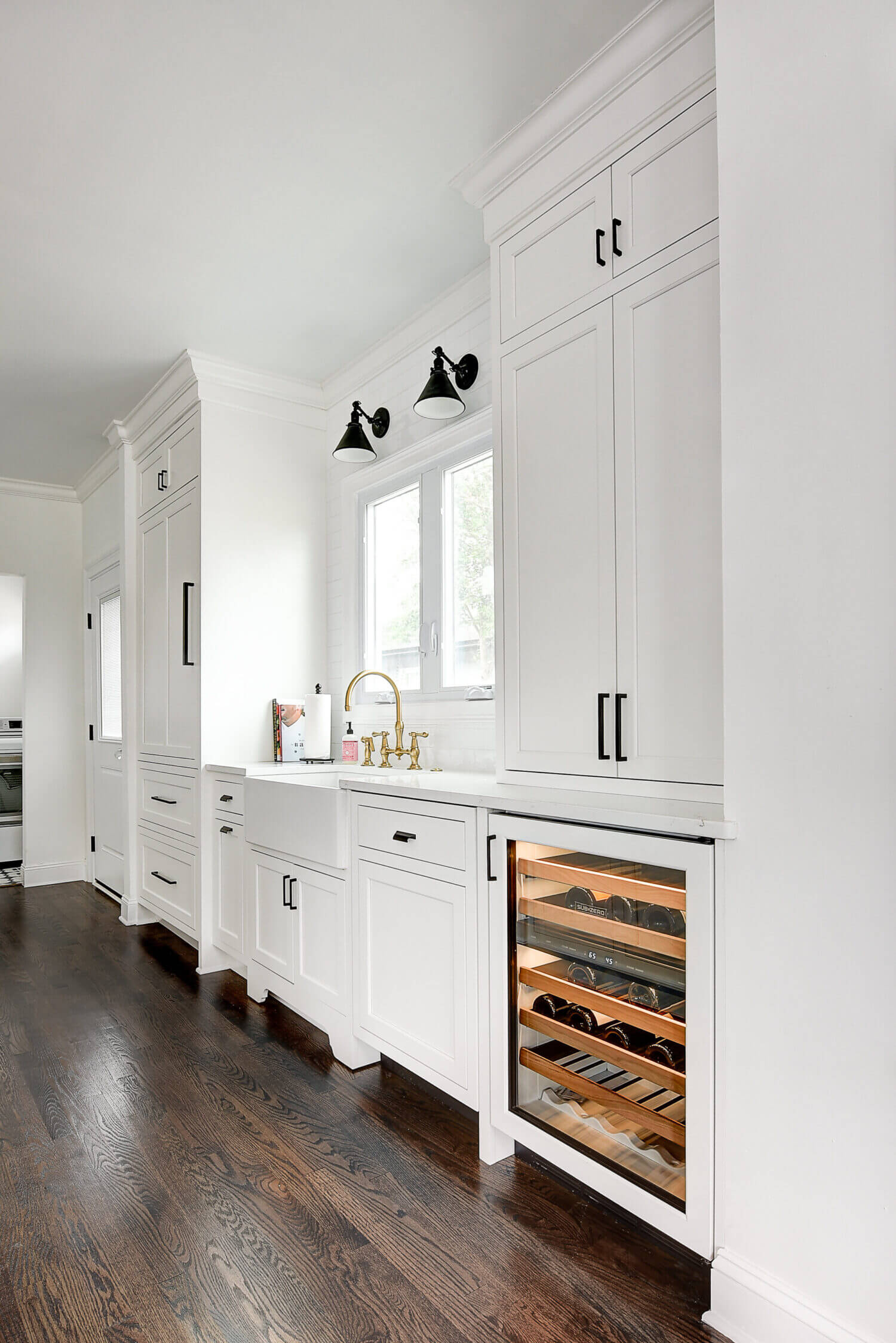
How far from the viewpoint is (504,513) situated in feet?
7.77

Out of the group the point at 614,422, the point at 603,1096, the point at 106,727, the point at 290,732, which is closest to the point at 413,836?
the point at 603,1096

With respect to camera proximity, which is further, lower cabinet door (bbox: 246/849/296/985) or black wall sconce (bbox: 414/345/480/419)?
lower cabinet door (bbox: 246/849/296/985)

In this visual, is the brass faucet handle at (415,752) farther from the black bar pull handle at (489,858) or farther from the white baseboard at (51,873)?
the white baseboard at (51,873)

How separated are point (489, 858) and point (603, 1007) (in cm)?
43

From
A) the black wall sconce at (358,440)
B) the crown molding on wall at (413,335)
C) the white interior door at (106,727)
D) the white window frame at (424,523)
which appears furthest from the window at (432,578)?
the white interior door at (106,727)

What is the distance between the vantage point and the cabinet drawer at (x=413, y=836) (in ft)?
6.97

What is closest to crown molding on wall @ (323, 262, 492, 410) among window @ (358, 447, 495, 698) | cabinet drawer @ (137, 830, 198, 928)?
window @ (358, 447, 495, 698)

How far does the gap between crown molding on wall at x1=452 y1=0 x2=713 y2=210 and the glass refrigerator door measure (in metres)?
1.80

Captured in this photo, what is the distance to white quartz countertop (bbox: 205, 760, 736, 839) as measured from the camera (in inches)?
61.1

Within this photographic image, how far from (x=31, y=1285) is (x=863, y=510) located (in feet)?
6.94

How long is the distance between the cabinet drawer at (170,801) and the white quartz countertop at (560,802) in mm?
1159

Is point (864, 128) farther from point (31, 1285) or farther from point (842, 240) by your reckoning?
point (31, 1285)

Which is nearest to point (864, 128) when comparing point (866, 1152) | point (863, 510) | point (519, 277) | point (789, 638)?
point (863, 510)

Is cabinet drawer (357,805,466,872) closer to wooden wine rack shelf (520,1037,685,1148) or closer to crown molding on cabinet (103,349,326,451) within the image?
wooden wine rack shelf (520,1037,685,1148)
